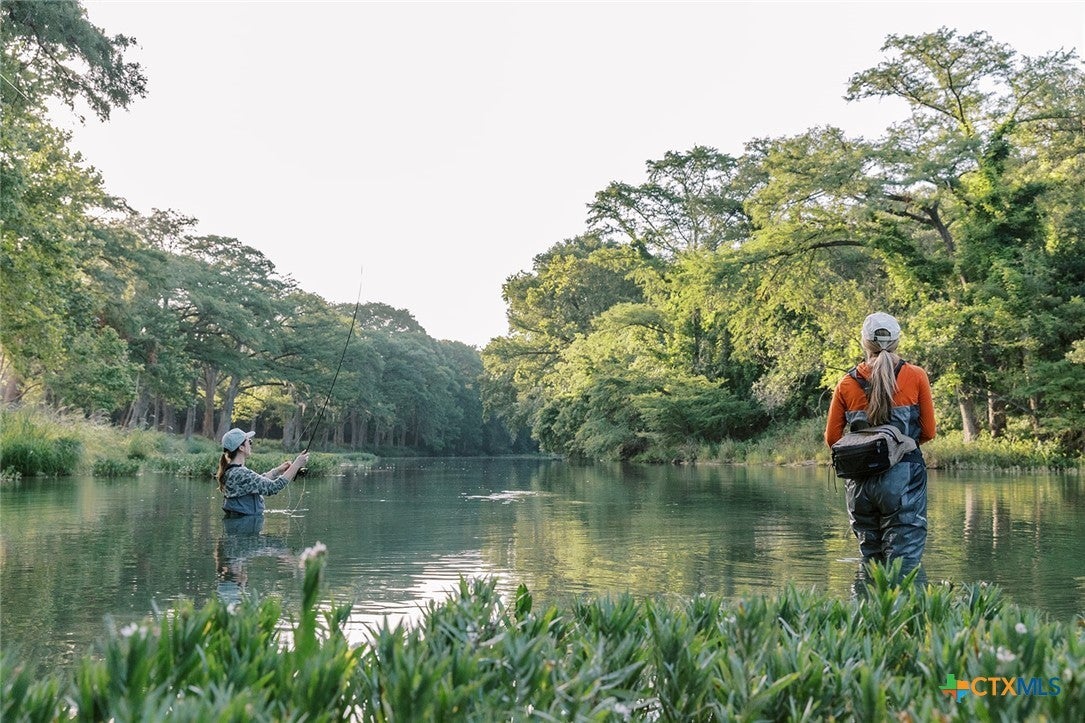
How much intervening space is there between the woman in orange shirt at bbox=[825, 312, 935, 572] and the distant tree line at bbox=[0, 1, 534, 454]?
3994mm

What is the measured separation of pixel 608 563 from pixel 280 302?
177 feet

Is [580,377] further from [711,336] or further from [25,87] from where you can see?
[25,87]


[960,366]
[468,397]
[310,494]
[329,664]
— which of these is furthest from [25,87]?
[468,397]

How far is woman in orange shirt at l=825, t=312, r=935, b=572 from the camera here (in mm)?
5820

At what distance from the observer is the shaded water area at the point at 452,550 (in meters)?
6.49

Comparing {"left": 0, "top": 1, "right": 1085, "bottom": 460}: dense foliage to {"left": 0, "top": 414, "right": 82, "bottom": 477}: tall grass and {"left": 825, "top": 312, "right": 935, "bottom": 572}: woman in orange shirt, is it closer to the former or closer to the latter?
{"left": 0, "top": 414, "right": 82, "bottom": 477}: tall grass

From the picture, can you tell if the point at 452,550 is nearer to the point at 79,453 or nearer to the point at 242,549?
the point at 242,549

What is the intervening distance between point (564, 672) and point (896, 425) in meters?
3.67

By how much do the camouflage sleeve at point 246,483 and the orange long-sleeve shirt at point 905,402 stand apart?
4872 mm

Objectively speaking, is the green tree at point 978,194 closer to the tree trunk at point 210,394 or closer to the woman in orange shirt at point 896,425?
the woman in orange shirt at point 896,425

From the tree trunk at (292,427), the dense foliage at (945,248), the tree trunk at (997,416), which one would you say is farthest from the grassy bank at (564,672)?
the tree trunk at (292,427)

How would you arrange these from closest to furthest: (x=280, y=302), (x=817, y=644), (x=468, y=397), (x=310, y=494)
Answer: (x=817, y=644)
(x=310, y=494)
(x=280, y=302)
(x=468, y=397)

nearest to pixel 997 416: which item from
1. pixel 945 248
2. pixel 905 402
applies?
pixel 945 248

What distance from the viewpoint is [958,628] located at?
11.4 feet
